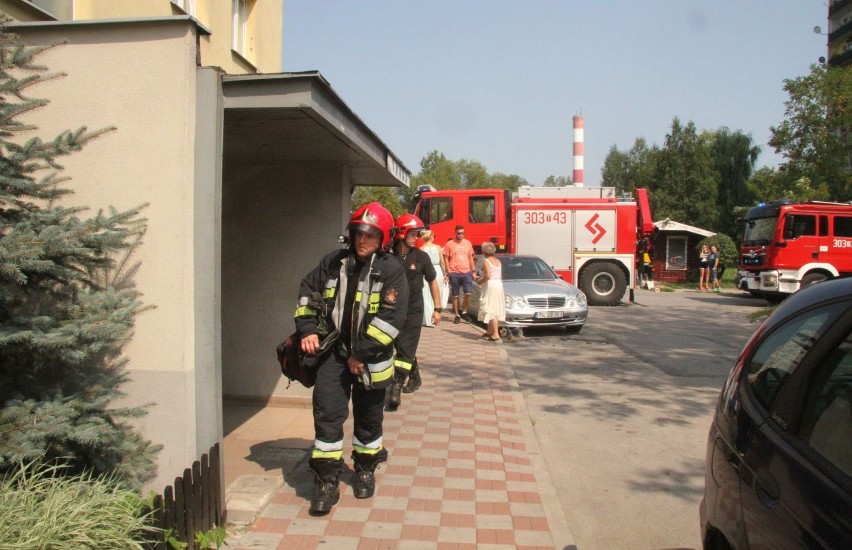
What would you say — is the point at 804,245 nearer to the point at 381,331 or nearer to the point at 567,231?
the point at 567,231

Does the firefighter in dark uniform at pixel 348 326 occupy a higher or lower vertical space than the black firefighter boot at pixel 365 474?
higher

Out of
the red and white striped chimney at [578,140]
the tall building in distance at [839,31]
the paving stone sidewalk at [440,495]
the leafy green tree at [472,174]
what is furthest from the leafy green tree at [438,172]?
the paving stone sidewalk at [440,495]

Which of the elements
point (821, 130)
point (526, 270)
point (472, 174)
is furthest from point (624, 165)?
point (526, 270)

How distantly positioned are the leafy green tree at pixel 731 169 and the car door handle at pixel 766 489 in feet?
194

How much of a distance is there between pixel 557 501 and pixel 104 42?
3.80 m

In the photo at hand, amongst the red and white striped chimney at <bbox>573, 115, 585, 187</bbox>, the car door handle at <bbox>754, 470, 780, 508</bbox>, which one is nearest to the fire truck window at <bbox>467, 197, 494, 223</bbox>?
the car door handle at <bbox>754, 470, 780, 508</bbox>

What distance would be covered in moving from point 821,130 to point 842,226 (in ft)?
34.3

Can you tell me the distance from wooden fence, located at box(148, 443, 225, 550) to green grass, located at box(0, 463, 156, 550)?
0.32ft

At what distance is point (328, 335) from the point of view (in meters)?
4.18

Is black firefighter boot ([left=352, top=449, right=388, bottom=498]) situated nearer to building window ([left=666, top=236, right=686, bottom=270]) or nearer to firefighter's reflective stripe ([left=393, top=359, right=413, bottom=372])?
firefighter's reflective stripe ([left=393, top=359, right=413, bottom=372])

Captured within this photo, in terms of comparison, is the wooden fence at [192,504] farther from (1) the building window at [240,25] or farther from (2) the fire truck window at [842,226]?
(2) the fire truck window at [842,226]

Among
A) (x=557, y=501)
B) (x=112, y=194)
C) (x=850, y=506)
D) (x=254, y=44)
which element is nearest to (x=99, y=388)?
(x=112, y=194)

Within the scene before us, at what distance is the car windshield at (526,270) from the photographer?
538 inches

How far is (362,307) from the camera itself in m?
4.18
